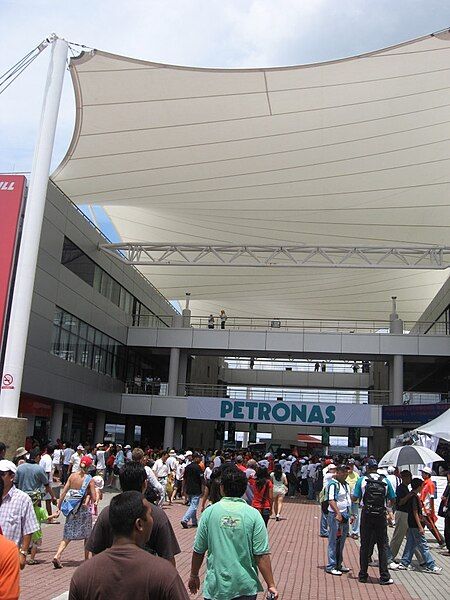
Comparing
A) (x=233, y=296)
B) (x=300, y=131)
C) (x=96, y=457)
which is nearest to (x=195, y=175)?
(x=300, y=131)

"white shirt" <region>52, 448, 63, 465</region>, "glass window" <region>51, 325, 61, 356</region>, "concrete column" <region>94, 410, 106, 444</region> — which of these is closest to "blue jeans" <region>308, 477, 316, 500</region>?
"white shirt" <region>52, 448, 63, 465</region>

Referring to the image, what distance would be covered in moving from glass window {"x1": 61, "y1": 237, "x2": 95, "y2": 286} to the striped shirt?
74.8ft

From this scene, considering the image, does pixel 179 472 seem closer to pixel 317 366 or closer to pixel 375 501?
pixel 375 501

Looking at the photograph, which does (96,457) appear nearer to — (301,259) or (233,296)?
(301,259)

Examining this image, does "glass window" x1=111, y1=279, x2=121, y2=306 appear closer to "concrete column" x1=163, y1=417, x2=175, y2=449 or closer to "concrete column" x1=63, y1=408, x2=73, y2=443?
"concrete column" x1=63, y1=408, x2=73, y2=443

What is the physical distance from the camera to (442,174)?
22250 millimetres

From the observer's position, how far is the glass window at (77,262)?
94.1 feet

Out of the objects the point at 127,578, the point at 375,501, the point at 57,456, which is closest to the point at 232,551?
the point at 127,578

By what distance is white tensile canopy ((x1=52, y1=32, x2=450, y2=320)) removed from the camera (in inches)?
712

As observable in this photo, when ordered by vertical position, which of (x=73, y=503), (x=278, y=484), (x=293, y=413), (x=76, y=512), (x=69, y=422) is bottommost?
(x=76, y=512)

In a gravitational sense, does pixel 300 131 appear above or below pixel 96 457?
above

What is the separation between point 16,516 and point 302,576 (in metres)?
5.19

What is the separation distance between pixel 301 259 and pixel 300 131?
1163 centimetres

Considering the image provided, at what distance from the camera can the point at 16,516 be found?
6.26m
